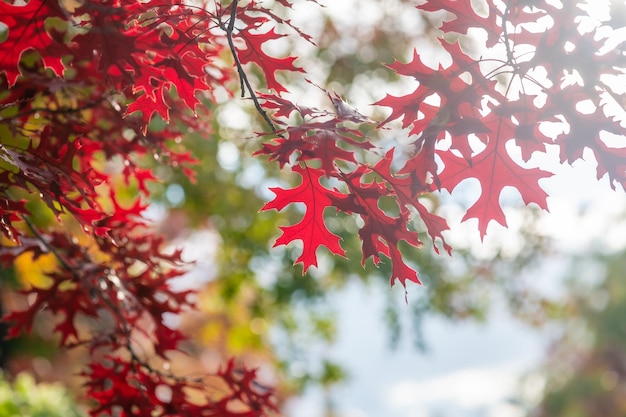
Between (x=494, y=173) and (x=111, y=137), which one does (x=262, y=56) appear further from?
(x=111, y=137)

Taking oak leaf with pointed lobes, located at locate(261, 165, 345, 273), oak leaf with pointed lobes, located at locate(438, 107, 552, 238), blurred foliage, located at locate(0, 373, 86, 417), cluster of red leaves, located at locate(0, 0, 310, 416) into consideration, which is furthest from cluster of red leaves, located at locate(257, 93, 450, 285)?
blurred foliage, located at locate(0, 373, 86, 417)

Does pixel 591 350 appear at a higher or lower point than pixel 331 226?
higher

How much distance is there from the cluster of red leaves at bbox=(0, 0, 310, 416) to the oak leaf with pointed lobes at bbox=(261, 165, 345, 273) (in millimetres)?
311

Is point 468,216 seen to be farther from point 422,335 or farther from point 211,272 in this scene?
point 211,272

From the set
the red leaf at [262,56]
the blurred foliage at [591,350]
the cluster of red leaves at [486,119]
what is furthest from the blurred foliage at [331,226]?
the blurred foliage at [591,350]

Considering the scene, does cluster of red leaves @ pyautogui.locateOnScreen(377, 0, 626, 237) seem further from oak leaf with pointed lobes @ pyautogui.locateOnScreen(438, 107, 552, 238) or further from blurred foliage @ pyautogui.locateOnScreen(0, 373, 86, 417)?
blurred foliage @ pyautogui.locateOnScreen(0, 373, 86, 417)

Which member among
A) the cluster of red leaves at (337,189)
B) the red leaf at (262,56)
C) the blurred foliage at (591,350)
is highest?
the blurred foliage at (591,350)

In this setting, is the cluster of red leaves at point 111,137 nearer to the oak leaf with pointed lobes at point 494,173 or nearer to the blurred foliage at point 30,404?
the oak leaf with pointed lobes at point 494,173

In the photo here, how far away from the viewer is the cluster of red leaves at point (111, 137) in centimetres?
151

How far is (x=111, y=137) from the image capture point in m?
2.52

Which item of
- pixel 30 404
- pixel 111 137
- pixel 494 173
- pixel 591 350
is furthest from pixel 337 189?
pixel 591 350

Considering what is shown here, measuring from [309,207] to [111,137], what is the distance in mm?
A: 1094

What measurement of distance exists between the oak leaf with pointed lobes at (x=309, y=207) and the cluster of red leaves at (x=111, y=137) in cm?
31

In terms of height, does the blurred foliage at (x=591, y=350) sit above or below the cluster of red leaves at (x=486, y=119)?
above
